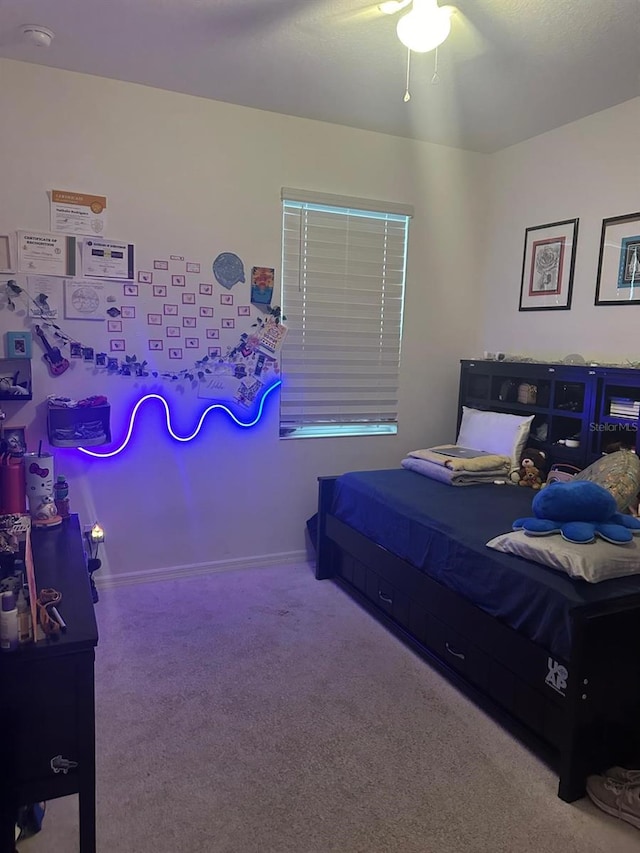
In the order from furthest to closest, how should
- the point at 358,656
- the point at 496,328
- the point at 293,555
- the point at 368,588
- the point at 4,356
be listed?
the point at 496,328 → the point at 293,555 → the point at 368,588 → the point at 4,356 → the point at 358,656

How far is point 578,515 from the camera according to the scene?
2064mm

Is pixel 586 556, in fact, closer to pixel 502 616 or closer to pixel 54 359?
pixel 502 616

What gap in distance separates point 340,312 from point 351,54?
136cm

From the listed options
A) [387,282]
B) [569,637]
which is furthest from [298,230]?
[569,637]

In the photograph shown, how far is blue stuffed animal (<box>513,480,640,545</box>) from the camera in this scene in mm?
2004

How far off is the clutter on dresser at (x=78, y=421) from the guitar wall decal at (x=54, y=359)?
0.43 ft

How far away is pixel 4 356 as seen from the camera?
2.77 meters

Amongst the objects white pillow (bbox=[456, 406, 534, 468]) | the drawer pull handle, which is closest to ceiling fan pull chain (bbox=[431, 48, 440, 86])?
white pillow (bbox=[456, 406, 534, 468])

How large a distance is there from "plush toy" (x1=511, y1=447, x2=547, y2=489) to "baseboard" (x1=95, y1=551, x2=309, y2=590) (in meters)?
1.33

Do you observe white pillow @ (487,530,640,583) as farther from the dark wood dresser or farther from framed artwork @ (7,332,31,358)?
framed artwork @ (7,332,31,358)

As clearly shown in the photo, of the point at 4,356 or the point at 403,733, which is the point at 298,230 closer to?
the point at 4,356

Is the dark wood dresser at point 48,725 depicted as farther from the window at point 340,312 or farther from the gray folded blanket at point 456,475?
the window at point 340,312

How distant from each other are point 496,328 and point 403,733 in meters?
2.58

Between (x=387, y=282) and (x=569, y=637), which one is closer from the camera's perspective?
(x=569, y=637)
